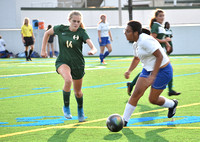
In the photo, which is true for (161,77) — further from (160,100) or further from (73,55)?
(73,55)

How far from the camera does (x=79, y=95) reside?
22.5 ft

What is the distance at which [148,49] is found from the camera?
579 centimetres

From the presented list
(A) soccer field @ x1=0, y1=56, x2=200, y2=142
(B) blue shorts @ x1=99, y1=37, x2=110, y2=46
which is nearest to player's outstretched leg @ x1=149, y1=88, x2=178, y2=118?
(A) soccer field @ x1=0, y1=56, x2=200, y2=142

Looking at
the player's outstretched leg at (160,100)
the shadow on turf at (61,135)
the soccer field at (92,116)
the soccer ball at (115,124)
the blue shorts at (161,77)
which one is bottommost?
the soccer field at (92,116)

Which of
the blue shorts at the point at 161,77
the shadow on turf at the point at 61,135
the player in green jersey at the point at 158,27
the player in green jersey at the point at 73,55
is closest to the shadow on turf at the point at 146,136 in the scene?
the blue shorts at the point at 161,77

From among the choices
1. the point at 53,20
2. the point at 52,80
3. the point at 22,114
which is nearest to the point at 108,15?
the point at 53,20

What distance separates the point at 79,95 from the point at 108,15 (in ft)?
123

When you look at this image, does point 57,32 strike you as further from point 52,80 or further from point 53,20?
point 53,20

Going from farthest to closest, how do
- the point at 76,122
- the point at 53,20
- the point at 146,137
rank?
1. the point at 53,20
2. the point at 76,122
3. the point at 146,137

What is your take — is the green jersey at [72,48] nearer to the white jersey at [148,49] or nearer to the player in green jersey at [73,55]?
the player in green jersey at [73,55]

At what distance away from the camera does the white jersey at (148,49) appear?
5773 mm

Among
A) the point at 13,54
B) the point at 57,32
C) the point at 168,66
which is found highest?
the point at 57,32

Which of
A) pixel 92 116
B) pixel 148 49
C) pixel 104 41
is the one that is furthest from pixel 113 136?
pixel 104 41

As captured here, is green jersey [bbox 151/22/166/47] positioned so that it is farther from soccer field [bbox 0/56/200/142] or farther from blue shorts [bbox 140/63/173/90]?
blue shorts [bbox 140/63/173/90]
